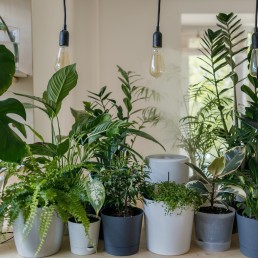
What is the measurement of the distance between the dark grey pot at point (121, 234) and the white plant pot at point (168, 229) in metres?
0.04

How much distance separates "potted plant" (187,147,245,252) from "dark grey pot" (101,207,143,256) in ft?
0.62

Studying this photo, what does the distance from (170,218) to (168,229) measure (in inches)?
1.3

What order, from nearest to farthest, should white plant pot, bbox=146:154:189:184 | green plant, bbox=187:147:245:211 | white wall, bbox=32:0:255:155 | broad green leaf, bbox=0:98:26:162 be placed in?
broad green leaf, bbox=0:98:26:162
green plant, bbox=187:147:245:211
white plant pot, bbox=146:154:189:184
white wall, bbox=32:0:255:155

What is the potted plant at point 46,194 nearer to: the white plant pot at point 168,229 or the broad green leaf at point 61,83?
the broad green leaf at point 61,83

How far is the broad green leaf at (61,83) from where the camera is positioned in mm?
938

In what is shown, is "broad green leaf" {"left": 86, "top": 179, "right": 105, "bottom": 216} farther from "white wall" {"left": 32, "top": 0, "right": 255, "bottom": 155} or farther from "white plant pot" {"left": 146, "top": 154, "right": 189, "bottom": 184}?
"white wall" {"left": 32, "top": 0, "right": 255, "bottom": 155}

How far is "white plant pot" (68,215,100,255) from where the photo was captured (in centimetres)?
88

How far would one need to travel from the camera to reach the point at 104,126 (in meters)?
0.90

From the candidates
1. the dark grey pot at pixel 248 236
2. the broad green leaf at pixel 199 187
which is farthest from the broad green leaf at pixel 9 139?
the dark grey pot at pixel 248 236

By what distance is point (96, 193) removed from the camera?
2.70 ft

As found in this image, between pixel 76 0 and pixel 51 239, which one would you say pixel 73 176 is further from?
pixel 76 0

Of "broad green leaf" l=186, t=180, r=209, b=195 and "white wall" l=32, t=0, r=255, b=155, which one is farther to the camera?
"white wall" l=32, t=0, r=255, b=155

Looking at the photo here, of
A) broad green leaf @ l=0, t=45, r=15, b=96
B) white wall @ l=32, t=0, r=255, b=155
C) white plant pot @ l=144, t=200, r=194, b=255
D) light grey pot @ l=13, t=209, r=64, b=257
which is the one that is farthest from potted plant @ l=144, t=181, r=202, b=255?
white wall @ l=32, t=0, r=255, b=155

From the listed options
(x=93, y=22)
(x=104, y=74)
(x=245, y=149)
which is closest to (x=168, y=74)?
(x=104, y=74)
